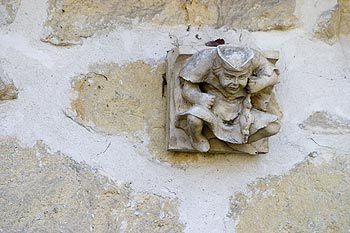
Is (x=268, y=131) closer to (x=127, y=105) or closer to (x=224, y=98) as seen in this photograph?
(x=224, y=98)

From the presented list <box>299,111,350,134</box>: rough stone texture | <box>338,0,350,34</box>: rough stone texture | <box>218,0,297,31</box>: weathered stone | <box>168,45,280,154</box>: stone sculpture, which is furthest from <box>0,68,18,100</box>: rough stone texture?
<box>338,0,350,34</box>: rough stone texture

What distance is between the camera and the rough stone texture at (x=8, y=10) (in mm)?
1260

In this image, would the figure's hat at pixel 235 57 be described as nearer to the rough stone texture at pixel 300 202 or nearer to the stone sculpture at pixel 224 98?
the stone sculpture at pixel 224 98

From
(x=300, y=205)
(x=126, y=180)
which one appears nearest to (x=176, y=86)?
(x=126, y=180)

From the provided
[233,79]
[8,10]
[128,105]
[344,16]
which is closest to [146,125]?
[128,105]

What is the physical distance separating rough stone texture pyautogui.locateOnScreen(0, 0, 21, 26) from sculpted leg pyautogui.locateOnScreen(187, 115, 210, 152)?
34cm

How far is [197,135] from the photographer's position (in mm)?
1173

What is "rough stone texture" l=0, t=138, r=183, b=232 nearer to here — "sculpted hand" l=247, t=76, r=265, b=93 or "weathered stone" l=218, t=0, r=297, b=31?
"sculpted hand" l=247, t=76, r=265, b=93

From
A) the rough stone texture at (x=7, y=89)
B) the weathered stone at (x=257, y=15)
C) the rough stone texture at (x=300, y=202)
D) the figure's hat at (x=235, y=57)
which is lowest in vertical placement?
the rough stone texture at (x=300, y=202)

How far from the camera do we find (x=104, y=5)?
1.30 meters

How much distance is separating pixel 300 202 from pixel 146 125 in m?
0.27

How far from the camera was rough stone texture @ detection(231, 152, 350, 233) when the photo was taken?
1212 millimetres

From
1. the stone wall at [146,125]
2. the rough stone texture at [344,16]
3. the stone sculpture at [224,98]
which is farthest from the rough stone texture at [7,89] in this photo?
the rough stone texture at [344,16]

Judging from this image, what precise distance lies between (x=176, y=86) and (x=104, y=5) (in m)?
0.20
